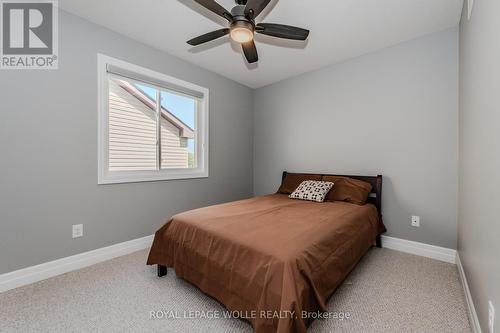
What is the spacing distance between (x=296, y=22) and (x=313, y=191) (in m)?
1.92

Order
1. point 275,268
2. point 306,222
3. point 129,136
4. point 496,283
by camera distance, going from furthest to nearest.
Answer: point 129,136, point 306,222, point 275,268, point 496,283

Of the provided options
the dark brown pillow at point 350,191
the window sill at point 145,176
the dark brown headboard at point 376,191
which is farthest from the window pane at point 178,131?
the dark brown headboard at point 376,191

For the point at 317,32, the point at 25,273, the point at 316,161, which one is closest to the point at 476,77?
the point at 317,32

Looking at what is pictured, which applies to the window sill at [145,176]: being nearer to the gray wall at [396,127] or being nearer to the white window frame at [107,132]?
the white window frame at [107,132]

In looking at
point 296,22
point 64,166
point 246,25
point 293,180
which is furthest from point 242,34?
point 293,180

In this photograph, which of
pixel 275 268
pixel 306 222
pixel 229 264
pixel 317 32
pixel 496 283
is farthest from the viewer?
pixel 317 32

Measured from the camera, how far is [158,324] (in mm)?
1451

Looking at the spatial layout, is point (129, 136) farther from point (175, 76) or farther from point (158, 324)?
point (158, 324)

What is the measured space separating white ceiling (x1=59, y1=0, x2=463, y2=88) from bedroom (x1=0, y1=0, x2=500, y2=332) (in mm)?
23

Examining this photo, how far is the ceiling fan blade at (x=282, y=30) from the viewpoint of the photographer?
1.84 meters

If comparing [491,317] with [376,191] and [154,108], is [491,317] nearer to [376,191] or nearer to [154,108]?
[376,191]

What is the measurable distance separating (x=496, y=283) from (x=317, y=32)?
2486 millimetres

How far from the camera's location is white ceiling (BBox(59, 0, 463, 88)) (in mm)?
2025

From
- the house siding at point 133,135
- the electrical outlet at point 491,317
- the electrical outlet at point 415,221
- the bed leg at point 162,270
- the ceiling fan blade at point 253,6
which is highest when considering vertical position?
the ceiling fan blade at point 253,6
